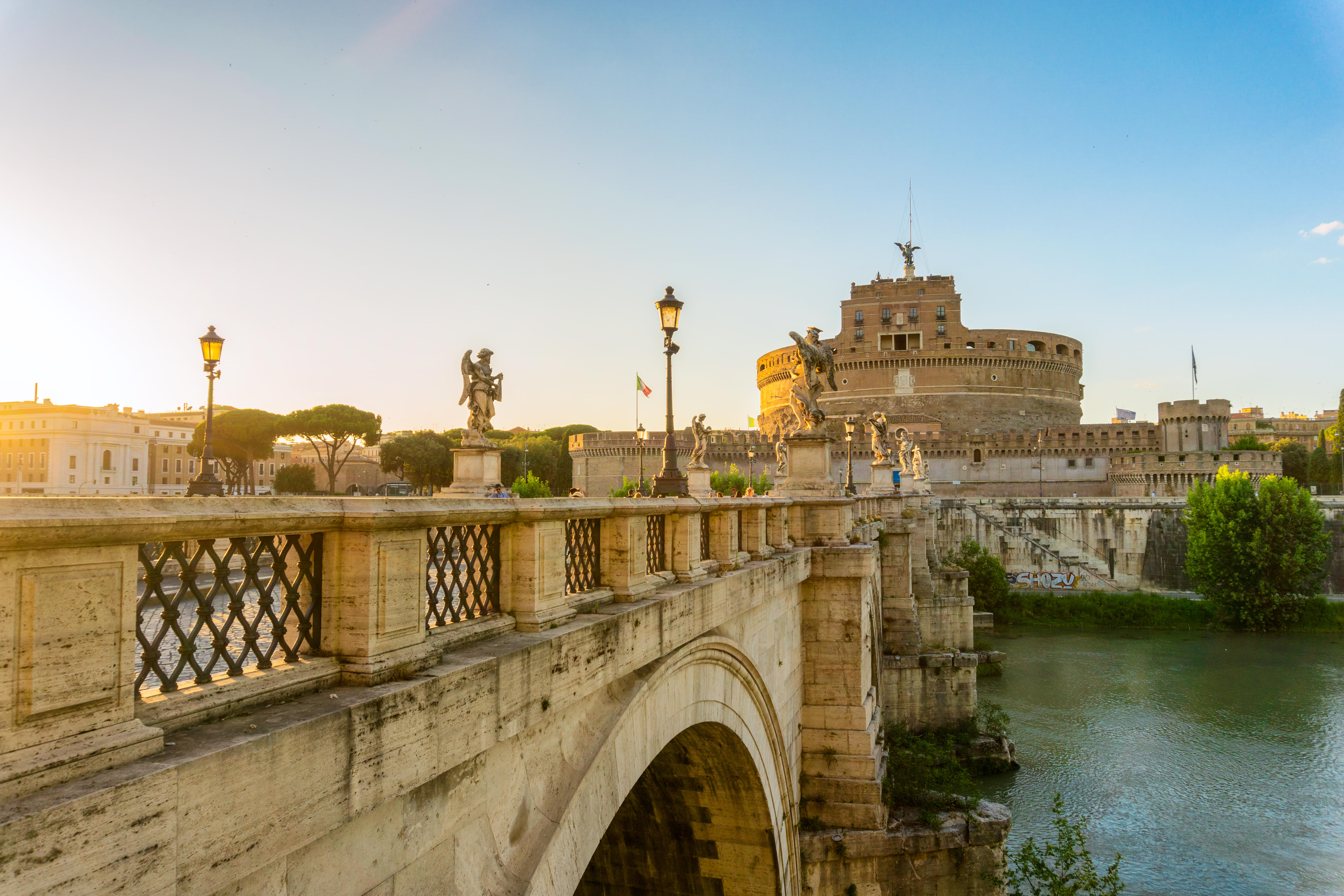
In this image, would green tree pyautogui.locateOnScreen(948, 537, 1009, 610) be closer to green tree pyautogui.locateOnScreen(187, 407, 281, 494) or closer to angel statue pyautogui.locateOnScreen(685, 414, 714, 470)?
angel statue pyautogui.locateOnScreen(685, 414, 714, 470)

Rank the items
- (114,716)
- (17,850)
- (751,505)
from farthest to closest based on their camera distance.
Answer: (751,505) → (114,716) → (17,850)

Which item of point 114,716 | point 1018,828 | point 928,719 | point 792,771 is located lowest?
point 1018,828

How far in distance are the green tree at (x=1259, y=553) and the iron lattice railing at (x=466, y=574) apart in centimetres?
4413

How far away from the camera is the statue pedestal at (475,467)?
1458 cm

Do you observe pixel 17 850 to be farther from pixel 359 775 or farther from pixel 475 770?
pixel 475 770

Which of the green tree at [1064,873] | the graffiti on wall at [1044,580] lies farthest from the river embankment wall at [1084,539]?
the green tree at [1064,873]

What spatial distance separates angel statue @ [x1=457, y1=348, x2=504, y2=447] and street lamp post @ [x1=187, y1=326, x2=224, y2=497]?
3.66 m

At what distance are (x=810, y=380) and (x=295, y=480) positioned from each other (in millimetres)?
41553

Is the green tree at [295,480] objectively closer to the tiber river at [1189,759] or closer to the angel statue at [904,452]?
the angel statue at [904,452]

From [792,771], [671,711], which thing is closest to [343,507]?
[671,711]

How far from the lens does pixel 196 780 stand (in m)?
2.24

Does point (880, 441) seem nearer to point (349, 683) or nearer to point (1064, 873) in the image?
point (1064, 873)

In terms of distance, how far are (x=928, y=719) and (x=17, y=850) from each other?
22.3 meters

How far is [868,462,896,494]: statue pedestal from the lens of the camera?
26.0 metres
